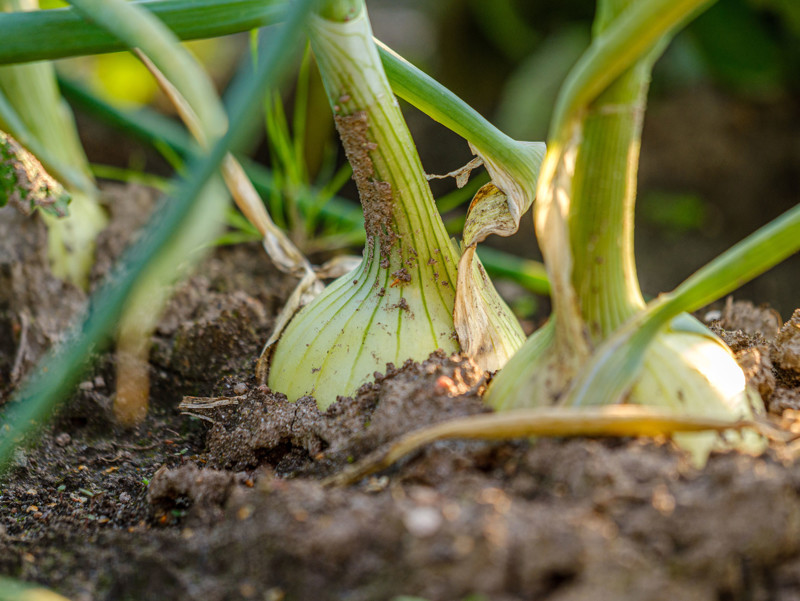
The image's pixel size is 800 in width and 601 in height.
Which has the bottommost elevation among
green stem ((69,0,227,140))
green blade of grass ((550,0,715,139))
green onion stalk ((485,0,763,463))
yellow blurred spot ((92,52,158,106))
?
green onion stalk ((485,0,763,463))

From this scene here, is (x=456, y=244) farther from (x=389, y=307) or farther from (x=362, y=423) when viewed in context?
(x=362, y=423)

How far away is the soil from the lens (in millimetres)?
355

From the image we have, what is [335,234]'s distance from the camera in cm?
117

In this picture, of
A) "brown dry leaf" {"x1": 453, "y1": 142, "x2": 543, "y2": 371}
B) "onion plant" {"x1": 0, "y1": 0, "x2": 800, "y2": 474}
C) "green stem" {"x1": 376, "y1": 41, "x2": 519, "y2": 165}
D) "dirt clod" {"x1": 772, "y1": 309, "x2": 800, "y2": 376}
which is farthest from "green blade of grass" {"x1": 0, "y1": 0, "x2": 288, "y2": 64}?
"dirt clod" {"x1": 772, "y1": 309, "x2": 800, "y2": 376}

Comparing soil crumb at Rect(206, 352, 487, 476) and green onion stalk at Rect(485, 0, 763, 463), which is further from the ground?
green onion stalk at Rect(485, 0, 763, 463)

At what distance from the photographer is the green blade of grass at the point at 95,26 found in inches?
24.2

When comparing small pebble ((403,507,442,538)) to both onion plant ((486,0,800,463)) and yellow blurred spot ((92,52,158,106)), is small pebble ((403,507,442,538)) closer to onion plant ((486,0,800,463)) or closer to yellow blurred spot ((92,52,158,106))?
onion plant ((486,0,800,463))

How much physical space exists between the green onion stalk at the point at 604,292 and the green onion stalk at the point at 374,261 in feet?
0.41

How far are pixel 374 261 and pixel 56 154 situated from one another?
0.61m

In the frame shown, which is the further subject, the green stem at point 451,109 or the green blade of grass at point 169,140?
the green blade of grass at point 169,140

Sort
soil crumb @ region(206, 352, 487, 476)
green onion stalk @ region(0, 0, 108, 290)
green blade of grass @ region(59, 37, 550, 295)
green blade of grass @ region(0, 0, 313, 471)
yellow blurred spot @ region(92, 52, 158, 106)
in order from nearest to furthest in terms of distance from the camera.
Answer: green blade of grass @ region(0, 0, 313, 471) → soil crumb @ region(206, 352, 487, 476) → green onion stalk @ region(0, 0, 108, 290) → green blade of grass @ region(59, 37, 550, 295) → yellow blurred spot @ region(92, 52, 158, 106)

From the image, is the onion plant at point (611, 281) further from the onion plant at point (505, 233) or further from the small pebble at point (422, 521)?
the small pebble at point (422, 521)

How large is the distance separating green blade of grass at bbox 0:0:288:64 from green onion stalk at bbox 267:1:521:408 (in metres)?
0.10

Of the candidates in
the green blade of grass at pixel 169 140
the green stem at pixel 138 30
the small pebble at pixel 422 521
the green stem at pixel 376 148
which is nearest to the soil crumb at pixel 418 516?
the small pebble at pixel 422 521
